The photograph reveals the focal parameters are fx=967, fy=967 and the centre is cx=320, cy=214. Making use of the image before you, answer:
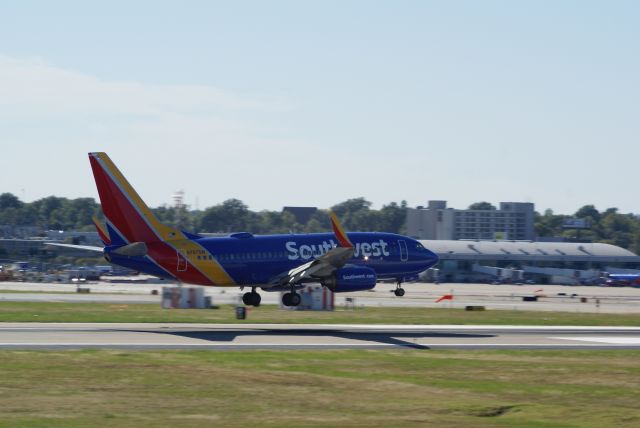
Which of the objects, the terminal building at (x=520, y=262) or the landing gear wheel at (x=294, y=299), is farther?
the terminal building at (x=520, y=262)

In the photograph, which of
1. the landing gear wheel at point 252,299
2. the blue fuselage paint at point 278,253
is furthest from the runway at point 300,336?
the landing gear wheel at point 252,299

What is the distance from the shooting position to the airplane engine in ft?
183

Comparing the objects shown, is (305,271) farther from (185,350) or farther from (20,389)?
(20,389)

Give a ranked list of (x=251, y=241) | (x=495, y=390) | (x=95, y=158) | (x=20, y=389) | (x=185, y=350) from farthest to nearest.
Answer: (x=251, y=241), (x=95, y=158), (x=185, y=350), (x=495, y=390), (x=20, y=389)

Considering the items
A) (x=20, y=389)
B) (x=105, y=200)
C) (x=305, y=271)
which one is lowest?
(x=20, y=389)

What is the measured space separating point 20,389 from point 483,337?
26.5 meters

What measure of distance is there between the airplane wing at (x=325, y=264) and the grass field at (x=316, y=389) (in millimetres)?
13712

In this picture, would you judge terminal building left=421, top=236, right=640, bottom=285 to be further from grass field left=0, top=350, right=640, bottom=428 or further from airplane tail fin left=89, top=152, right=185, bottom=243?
grass field left=0, top=350, right=640, bottom=428

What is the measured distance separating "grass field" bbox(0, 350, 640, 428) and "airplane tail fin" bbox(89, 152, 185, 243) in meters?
18.1

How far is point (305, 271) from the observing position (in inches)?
2247

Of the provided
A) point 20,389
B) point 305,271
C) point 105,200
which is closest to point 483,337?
point 305,271

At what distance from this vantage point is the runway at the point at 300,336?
4175 cm

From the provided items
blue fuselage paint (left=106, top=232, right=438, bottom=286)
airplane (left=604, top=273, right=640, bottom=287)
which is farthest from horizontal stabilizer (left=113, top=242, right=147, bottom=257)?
airplane (left=604, top=273, right=640, bottom=287)

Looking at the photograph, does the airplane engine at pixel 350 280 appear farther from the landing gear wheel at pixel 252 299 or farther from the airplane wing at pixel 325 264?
the landing gear wheel at pixel 252 299
